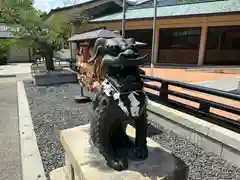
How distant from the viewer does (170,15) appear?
10.9m

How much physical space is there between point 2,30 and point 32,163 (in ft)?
88.5

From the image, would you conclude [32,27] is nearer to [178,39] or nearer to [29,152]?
[29,152]

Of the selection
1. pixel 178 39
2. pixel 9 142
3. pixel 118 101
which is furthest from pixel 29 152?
pixel 178 39

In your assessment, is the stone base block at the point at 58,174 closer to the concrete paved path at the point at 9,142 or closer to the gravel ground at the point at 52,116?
the gravel ground at the point at 52,116

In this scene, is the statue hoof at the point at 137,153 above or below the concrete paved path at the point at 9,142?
above

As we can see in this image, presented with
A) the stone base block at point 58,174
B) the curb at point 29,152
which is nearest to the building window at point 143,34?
the curb at point 29,152

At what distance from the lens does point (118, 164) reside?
5.59 ft

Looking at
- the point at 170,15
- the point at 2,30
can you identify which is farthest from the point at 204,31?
the point at 2,30

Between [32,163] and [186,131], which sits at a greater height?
[186,131]

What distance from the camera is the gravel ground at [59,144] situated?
2.79 m

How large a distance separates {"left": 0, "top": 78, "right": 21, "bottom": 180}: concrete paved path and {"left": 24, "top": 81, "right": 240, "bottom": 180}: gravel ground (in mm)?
367

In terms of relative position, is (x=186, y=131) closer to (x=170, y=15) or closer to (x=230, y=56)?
(x=170, y=15)

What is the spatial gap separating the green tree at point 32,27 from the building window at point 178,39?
700cm

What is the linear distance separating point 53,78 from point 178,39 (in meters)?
9.13
